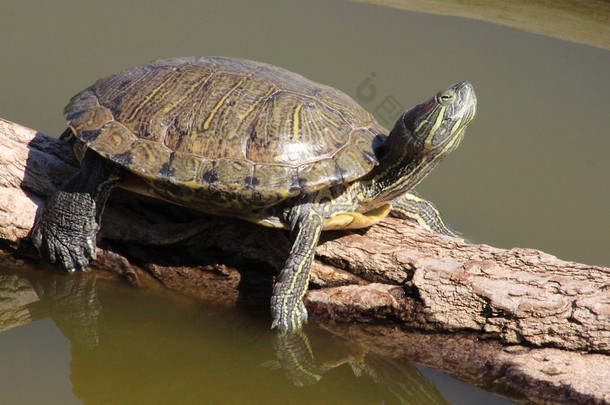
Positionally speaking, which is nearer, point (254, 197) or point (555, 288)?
point (555, 288)

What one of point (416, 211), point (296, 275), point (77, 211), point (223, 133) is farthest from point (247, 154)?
point (416, 211)

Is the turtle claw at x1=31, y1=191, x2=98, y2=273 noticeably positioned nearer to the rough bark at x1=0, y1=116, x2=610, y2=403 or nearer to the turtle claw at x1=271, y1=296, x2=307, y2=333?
the rough bark at x1=0, y1=116, x2=610, y2=403

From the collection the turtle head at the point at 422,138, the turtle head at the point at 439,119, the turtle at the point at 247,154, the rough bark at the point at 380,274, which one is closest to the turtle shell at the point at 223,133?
the turtle at the point at 247,154

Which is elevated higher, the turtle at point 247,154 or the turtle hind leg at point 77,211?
the turtle at point 247,154

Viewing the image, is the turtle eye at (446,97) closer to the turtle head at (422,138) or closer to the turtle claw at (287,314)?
the turtle head at (422,138)

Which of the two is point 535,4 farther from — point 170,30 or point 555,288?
point 555,288

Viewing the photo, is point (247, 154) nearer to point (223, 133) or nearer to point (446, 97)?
point (223, 133)

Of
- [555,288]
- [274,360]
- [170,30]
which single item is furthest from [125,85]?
[170,30]
